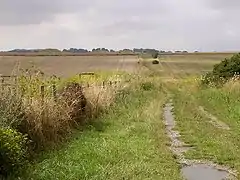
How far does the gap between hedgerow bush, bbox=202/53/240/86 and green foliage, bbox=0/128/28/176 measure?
32.5 m

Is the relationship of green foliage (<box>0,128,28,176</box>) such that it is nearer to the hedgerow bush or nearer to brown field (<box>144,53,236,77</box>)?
the hedgerow bush

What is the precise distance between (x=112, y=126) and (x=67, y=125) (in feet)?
11.0

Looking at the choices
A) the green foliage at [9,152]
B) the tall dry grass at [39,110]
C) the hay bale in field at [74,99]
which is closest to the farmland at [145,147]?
the green foliage at [9,152]

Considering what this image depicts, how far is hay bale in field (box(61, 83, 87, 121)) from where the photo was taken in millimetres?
17484

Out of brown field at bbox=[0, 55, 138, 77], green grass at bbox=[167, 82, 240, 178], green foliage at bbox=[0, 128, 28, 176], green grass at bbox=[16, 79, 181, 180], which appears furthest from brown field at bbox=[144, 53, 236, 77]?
green foliage at bbox=[0, 128, 28, 176]

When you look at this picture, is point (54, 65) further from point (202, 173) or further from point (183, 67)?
point (183, 67)

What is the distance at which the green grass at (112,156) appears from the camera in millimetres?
11547

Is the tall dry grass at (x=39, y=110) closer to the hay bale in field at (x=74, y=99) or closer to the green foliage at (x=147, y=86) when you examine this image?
the hay bale in field at (x=74, y=99)

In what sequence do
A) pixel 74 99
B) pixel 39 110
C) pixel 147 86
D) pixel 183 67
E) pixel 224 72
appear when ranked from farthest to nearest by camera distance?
1. pixel 183 67
2. pixel 147 86
3. pixel 224 72
4. pixel 74 99
5. pixel 39 110

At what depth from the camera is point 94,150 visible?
46.5 ft

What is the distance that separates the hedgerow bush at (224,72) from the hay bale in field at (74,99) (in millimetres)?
24445

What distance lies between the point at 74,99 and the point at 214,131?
191 inches

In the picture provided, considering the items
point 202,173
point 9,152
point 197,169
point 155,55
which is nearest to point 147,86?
point 197,169

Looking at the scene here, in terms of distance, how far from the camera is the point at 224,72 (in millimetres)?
45469
